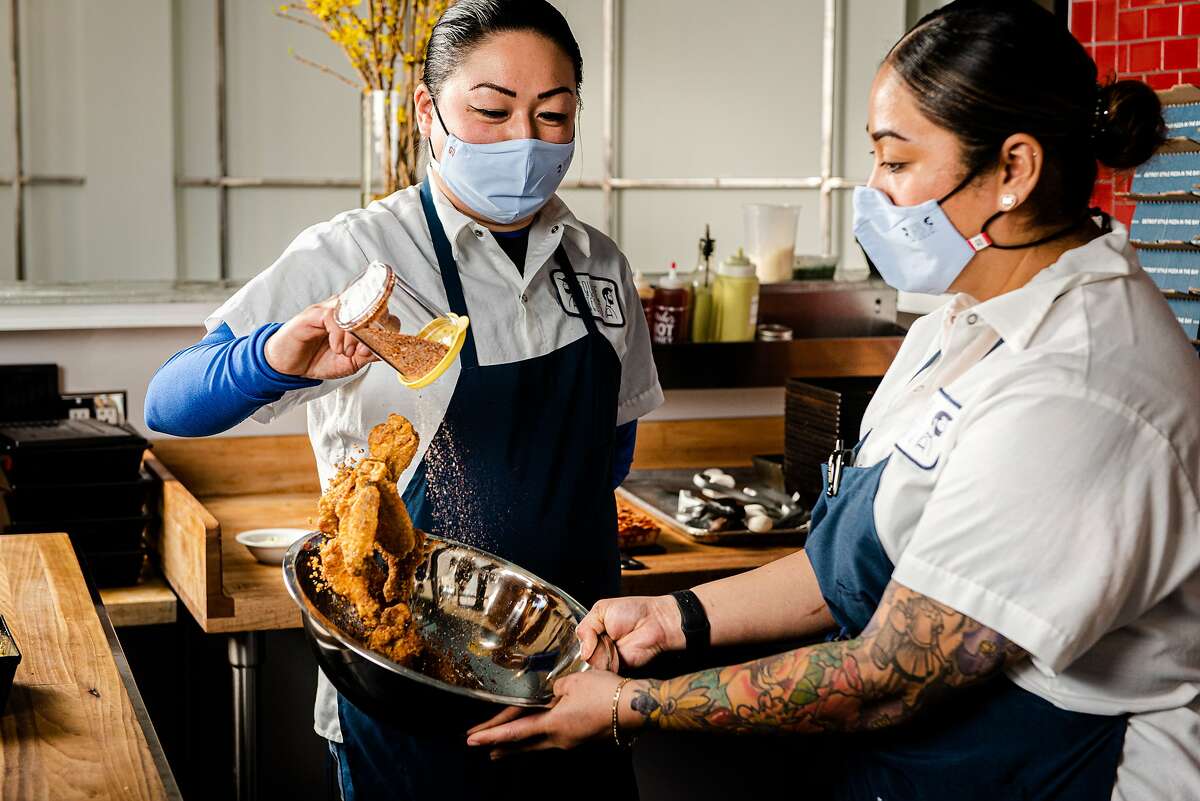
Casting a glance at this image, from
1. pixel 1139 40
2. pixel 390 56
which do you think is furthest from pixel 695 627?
pixel 1139 40

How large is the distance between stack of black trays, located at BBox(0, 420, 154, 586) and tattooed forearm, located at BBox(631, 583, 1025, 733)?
60.9 inches

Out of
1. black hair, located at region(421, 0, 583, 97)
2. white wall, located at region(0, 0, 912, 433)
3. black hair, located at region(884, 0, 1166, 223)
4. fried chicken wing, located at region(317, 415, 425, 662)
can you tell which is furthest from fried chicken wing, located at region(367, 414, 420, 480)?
white wall, located at region(0, 0, 912, 433)

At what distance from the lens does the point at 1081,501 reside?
3.75 ft

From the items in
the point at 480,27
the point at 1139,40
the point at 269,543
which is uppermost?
the point at 1139,40

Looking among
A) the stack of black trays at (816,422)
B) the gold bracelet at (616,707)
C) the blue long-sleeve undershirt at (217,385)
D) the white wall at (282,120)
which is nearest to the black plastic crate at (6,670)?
the blue long-sleeve undershirt at (217,385)

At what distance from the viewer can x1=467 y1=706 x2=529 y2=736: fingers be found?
1367 mm

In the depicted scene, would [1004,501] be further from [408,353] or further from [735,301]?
[735,301]

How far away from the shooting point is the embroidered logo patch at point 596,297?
1.91 m

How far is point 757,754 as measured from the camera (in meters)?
2.97

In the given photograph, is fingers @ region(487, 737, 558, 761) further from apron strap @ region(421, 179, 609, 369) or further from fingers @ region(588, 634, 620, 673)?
apron strap @ region(421, 179, 609, 369)

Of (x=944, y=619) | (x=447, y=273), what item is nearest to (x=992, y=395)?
(x=944, y=619)

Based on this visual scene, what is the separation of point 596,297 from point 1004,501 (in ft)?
3.03

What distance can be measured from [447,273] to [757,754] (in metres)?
1.65

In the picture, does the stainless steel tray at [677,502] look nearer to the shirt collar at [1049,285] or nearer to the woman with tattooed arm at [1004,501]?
the woman with tattooed arm at [1004,501]
